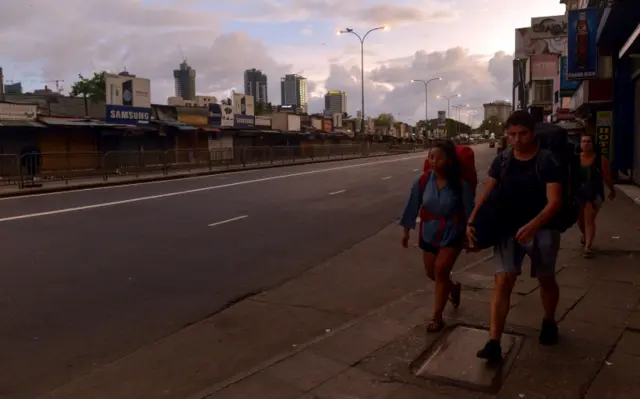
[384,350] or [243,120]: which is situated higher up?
[243,120]

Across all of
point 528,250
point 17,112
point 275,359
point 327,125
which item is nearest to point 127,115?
point 17,112

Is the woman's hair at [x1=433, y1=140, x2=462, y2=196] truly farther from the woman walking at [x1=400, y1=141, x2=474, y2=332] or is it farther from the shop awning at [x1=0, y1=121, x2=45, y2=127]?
the shop awning at [x1=0, y1=121, x2=45, y2=127]

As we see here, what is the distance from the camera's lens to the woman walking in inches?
189

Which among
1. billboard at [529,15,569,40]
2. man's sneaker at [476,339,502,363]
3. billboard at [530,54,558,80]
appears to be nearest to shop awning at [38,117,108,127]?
man's sneaker at [476,339,502,363]

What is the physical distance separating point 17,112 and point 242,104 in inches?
979

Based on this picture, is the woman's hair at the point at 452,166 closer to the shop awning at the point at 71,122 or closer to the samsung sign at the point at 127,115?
the shop awning at the point at 71,122

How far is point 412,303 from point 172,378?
8.59 ft

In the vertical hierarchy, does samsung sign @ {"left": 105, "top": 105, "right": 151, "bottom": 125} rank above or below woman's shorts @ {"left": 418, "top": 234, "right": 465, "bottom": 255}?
above

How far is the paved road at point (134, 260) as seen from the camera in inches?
207

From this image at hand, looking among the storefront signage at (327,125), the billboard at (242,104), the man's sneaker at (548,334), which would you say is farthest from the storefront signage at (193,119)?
the man's sneaker at (548,334)

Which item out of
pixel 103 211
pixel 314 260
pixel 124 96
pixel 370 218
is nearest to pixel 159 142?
pixel 124 96

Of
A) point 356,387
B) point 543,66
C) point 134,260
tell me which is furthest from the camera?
point 543,66

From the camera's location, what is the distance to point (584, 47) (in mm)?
21875

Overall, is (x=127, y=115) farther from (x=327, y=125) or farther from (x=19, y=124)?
(x=327, y=125)
